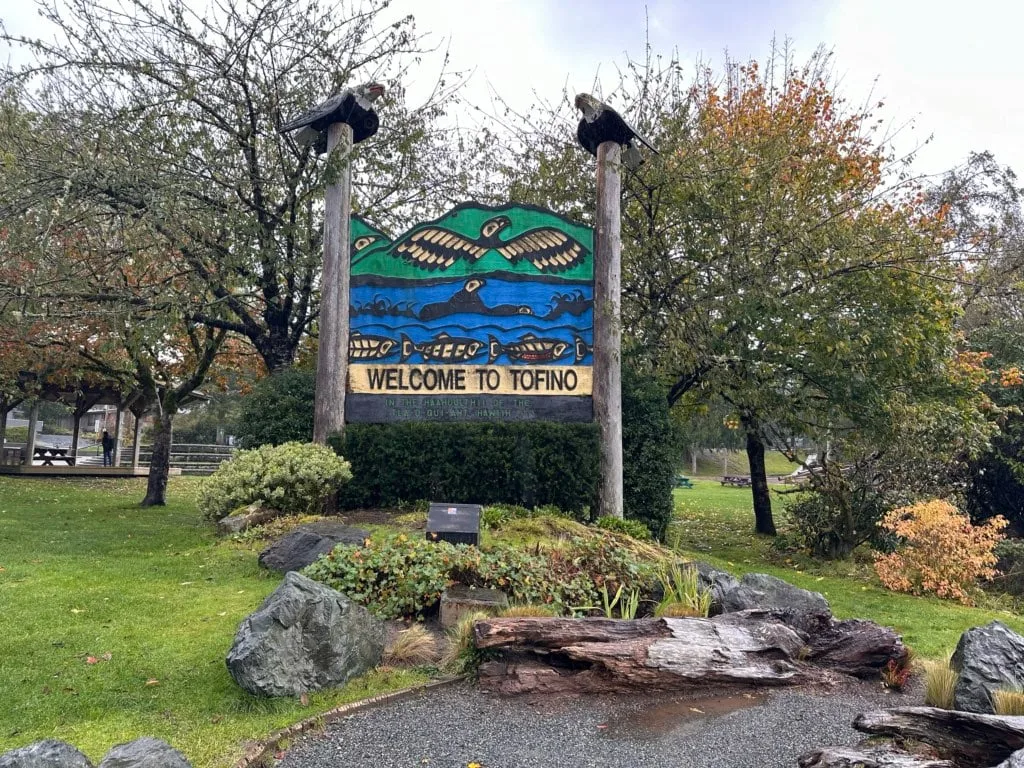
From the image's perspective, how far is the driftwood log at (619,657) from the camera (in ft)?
14.0

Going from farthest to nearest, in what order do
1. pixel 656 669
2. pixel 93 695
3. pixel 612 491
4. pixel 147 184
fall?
pixel 147 184, pixel 612 491, pixel 656 669, pixel 93 695

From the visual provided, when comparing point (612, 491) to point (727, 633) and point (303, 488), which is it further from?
point (727, 633)

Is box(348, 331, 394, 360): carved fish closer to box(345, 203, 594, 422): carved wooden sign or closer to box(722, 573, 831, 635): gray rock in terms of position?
box(345, 203, 594, 422): carved wooden sign

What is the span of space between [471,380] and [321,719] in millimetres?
5965

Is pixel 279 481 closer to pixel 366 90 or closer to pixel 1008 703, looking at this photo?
pixel 366 90

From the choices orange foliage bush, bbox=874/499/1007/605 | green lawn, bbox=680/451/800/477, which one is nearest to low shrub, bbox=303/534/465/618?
orange foliage bush, bbox=874/499/1007/605

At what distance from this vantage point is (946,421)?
10438 millimetres

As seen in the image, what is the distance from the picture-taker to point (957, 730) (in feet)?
10.5

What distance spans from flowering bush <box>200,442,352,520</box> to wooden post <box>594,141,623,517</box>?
3.19 m

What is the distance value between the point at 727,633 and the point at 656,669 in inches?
24.1

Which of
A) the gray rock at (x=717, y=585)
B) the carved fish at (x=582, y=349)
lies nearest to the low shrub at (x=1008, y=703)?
the gray rock at (x=717, y=585)

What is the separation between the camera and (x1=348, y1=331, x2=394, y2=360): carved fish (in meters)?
9.48

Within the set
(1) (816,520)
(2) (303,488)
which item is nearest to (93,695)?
(2) (303,488)

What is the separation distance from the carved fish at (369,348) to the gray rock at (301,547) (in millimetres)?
2963
